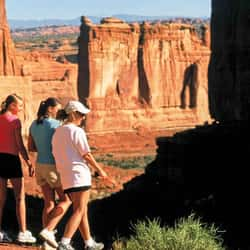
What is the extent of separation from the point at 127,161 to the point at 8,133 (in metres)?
34.9

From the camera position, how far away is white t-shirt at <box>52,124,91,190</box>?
8.71m

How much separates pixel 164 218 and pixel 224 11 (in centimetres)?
646

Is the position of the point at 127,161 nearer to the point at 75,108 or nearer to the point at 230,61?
the point at 230,61

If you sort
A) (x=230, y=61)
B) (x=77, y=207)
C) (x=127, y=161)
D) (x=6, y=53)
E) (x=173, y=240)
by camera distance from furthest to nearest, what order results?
1. (x=127, y=161)
2. (x=6, y=53)
3. (x=230, y=61)
4. (x=77, y=207)
5. (x=173, y=240)

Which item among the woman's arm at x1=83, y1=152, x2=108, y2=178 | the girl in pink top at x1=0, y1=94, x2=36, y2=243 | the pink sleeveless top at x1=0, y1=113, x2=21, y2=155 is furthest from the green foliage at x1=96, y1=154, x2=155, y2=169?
the woman's arm at x1=83, y1=152, x2=108, y2=178

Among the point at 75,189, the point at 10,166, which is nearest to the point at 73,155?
the point at 75,189

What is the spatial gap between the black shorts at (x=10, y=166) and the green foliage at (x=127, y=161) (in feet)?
98.5

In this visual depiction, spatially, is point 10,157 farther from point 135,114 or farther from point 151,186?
point 135,114

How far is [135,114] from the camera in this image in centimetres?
6091

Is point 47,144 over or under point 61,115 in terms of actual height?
under

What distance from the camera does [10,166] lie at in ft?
32.3

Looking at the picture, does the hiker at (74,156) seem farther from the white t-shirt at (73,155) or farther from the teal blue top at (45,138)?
the teal blue top at (45,138)

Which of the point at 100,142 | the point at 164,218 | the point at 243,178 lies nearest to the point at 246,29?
the point at 243,178

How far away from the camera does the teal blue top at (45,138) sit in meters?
9.46
